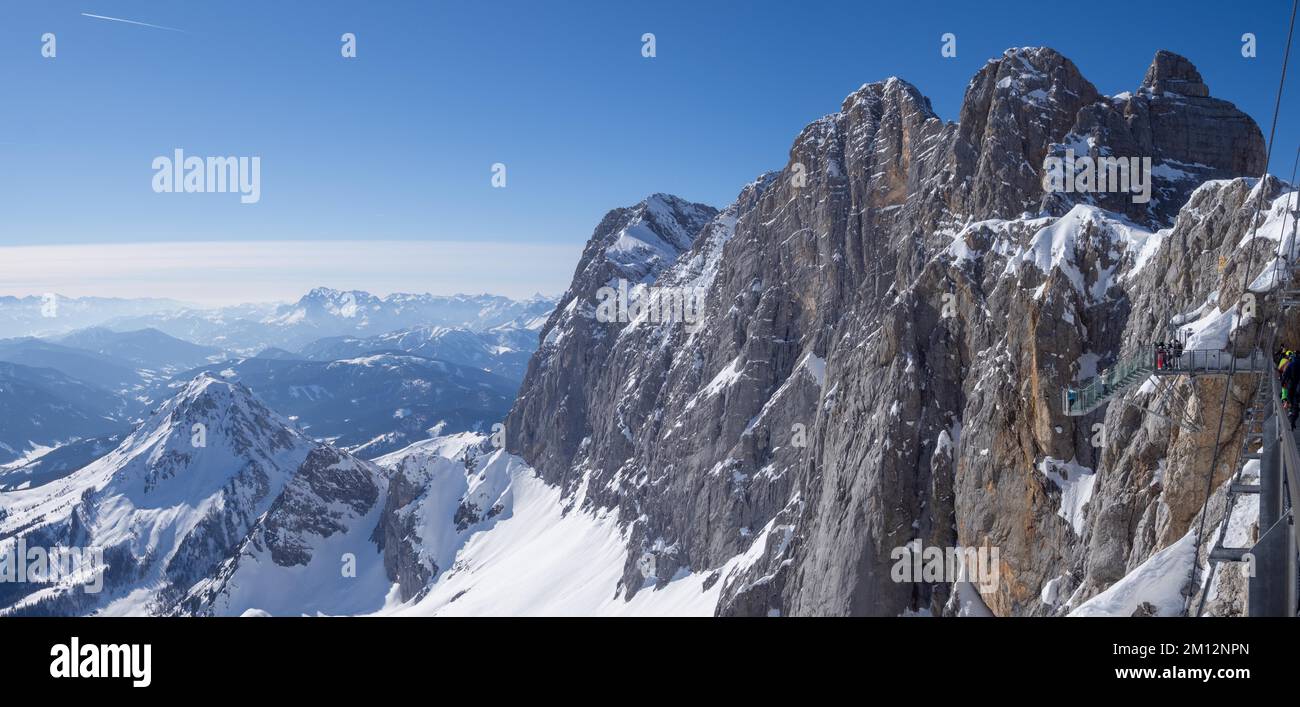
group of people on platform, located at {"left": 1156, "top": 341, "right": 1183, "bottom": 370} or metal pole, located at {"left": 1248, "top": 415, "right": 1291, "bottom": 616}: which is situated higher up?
group of people on platform, located at {"left": 1156, "top": 341, "right": 1183, "bottom": 370}

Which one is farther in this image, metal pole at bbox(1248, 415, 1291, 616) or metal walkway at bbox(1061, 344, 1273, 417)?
metal walkway at bbox(1061, 344, 1273, 417)

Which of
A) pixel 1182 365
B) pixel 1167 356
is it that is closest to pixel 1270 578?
pixel 1167 356

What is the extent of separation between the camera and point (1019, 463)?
182ft

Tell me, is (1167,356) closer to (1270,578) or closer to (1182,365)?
(1182,365)

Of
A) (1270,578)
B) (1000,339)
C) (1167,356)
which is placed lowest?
(1270,578)

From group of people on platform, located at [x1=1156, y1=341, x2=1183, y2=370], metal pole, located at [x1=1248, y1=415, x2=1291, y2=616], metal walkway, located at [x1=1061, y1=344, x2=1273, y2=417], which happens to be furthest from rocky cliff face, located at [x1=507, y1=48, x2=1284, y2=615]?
metal pole, located at [x1=1248, y1=415, x2=1291, y2=616]

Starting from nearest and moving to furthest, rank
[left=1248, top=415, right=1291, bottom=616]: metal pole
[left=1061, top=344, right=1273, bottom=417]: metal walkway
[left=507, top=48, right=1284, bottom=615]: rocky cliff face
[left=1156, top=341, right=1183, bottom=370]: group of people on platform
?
1. [left=1248, top=415, right=1291, bottom=616]: metal pole
2. [left=1061, top=344, right=1273, bottom=417]: metal walkway
3. [left=1156, top=341, right=1183, bottom=370]: group of people on platform
4. [left=507, top=48, right=1284, bottom=615]: rocky cliff face

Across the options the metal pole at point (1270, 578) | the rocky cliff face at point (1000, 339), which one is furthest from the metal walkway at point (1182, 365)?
the metal pole at point (1270, 578)

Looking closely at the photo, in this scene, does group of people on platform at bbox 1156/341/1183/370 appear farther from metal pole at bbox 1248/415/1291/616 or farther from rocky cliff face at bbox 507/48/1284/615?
metal pole at bbox 1248/415/1291/616

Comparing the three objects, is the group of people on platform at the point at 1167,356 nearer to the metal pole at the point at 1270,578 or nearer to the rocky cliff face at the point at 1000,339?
the rocky cliff face at the point at 1000,339

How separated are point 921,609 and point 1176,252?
3345 centimetres

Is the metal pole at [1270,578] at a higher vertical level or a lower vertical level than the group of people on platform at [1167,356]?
lower
